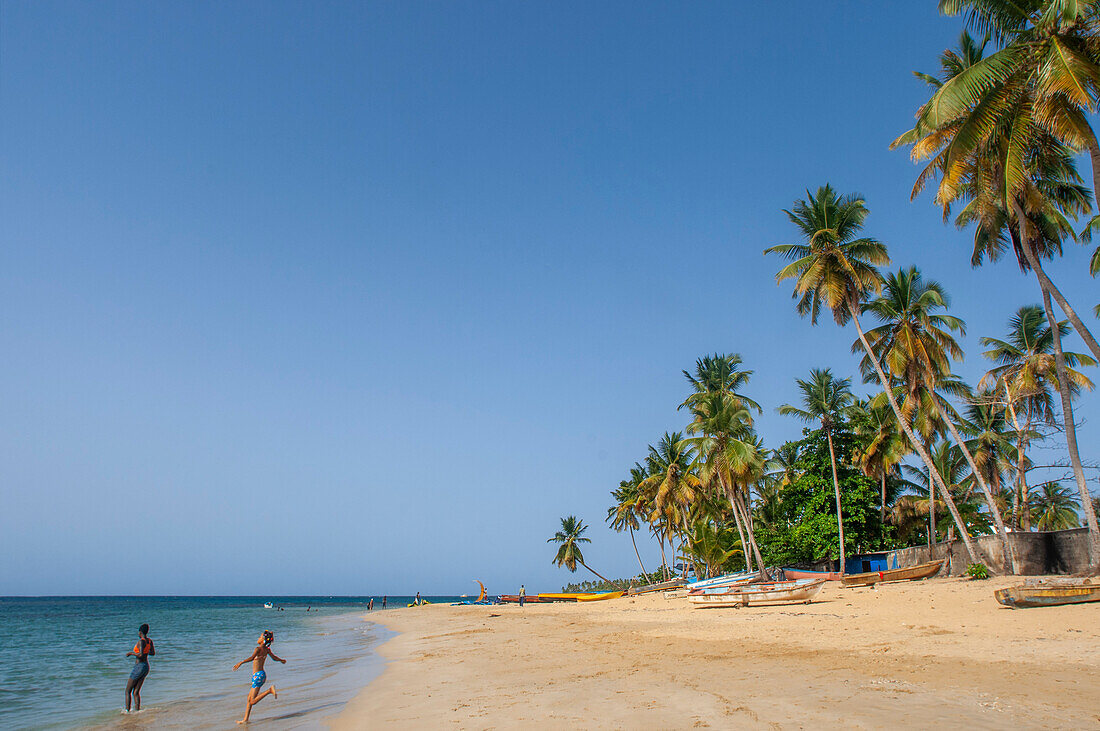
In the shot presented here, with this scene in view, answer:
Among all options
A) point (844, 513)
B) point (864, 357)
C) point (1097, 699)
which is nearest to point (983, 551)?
point (864, 357)

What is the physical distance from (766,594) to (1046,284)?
1399cm

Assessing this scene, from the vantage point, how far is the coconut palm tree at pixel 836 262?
89.1 feet

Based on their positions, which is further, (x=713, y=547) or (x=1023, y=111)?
(x=713, y=547)

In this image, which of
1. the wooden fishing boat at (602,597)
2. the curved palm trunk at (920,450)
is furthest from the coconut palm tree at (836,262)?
the wooden fishing boat at (602,597)

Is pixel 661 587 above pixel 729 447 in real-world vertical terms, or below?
below

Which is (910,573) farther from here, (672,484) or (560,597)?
(560,597)

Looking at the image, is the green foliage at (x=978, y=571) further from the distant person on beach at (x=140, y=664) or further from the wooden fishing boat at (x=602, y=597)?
the wooden fishing boat at (x=602, y=597)

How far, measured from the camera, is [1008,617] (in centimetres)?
1341

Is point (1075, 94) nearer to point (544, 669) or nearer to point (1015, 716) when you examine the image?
point (1015, 716)

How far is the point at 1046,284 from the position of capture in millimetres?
19344

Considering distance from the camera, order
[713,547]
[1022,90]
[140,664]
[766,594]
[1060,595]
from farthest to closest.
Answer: [713,547] < [766,594] < [1022,90] < [1060,595] < [140,664]

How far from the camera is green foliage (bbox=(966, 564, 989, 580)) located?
21578 millimetres

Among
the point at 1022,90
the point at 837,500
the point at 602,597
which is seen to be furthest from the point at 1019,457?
the point at 602,597

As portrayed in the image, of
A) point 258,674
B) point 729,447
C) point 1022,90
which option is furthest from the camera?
point 729,447
